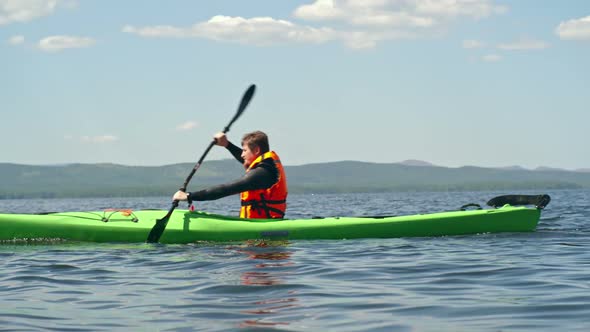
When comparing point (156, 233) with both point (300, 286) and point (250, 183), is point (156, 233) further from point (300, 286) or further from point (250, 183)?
point (300, 286)

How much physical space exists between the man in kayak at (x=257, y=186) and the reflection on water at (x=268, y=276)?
23.9 inches

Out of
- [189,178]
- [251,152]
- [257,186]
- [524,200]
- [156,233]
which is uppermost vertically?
[251,152]

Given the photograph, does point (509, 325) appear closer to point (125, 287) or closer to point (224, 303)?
point (224, 303)

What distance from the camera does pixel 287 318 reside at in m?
5.29

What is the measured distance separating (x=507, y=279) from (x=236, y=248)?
12.1 ft

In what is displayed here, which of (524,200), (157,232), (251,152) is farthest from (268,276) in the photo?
(524,200)

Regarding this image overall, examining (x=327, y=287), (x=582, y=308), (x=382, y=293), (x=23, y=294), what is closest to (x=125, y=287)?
(x=23, y=294)

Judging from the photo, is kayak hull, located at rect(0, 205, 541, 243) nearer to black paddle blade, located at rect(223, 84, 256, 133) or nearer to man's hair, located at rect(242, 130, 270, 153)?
man's hair, located at rect(242, 130, 270, 153)

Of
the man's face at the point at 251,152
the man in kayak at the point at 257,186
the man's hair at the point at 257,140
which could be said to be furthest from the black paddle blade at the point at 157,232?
the man's hair at the point at 257,140

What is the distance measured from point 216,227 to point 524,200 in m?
4.59

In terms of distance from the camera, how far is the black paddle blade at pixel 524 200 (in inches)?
451

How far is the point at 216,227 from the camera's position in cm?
1040

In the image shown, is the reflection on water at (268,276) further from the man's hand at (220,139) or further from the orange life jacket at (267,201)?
the man's hand at (220,139)

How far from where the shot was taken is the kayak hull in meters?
10.3
